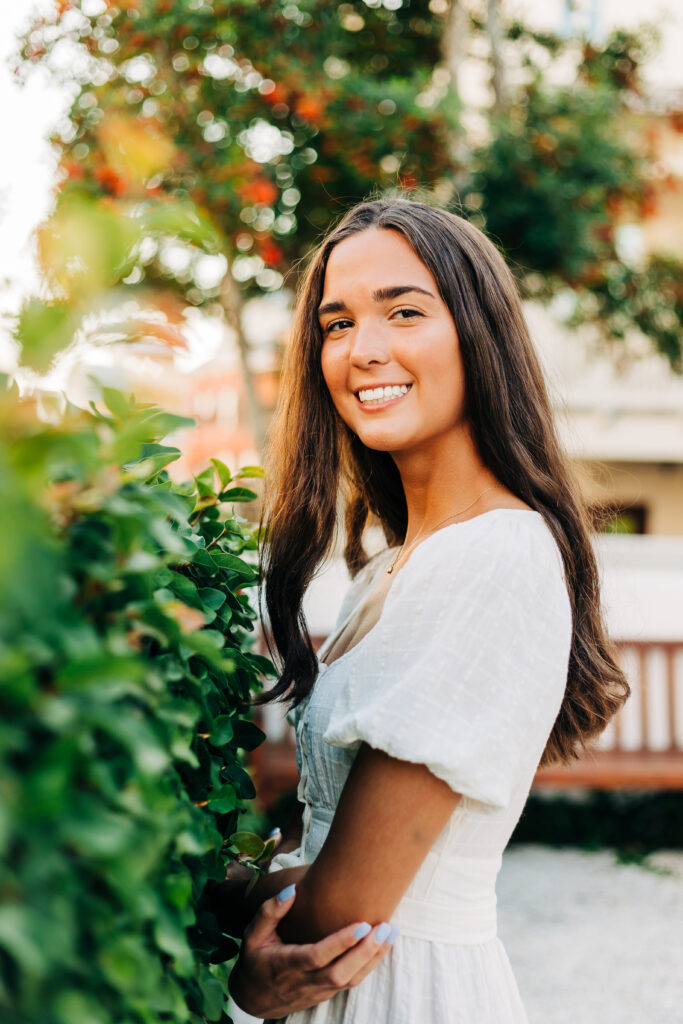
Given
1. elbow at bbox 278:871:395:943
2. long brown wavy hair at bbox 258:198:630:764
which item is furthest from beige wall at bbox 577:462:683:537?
elbow at bbox 278:871:395:943

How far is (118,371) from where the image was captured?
2.73 feet

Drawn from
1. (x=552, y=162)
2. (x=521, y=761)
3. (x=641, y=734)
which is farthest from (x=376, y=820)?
(x=552, y=162)

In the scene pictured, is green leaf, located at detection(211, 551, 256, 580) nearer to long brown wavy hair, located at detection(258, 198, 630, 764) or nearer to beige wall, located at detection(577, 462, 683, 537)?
long brown wavy hair, located at detection(258, 198, 630, 764)

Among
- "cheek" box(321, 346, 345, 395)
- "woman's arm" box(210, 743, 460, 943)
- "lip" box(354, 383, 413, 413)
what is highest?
"cheek" box(321, 346, 345, 395)

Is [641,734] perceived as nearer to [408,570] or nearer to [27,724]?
[408,570]

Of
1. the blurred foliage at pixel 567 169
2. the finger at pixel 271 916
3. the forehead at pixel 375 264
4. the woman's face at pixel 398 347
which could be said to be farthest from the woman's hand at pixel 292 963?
the blurred foliage at pixel 567 169

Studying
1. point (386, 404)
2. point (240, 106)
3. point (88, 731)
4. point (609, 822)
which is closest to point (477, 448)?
point (386, 404)

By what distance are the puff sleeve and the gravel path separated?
98.4 inches

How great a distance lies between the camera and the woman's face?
1526 mm

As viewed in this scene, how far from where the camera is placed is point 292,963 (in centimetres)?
124

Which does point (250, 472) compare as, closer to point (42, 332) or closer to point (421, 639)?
point (421, 639)

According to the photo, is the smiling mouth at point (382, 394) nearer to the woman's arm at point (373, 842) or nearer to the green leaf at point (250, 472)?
the green leaf at point (250, 472)

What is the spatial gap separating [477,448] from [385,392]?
0.60 ft

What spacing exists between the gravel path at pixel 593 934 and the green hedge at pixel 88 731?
9.43ft
